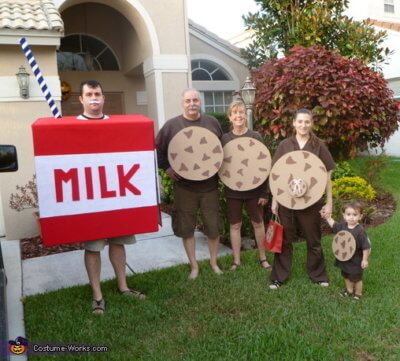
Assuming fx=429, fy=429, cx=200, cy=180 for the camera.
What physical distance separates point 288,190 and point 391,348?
149cm

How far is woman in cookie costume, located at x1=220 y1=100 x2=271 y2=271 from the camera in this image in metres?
4.17

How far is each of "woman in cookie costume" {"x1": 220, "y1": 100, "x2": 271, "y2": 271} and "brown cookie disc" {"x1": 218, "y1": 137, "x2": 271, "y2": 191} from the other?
41 mm

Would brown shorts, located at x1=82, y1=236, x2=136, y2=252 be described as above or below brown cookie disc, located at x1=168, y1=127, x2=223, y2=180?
below

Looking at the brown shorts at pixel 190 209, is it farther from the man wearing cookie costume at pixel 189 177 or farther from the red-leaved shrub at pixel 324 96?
the red-leaved shrub at pixel 324 96

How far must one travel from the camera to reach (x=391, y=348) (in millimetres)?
2947

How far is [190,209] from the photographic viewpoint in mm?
4152

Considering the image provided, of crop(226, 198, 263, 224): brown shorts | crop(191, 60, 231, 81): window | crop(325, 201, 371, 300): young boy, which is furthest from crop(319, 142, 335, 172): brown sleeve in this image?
crop(191, 60, 231, 81): window

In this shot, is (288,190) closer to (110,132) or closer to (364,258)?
(364,258)

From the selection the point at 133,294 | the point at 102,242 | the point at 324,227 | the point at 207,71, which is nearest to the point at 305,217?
the point at 133,294

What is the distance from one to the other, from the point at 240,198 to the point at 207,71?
9.21 m

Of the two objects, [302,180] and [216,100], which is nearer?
[302,180]

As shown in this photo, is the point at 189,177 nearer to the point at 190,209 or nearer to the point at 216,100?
the point at 190,209

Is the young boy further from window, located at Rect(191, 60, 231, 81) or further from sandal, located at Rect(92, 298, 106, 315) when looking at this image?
window, located at Rect(191, 60, 231, 81)

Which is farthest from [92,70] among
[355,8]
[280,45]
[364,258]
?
[355,8]
